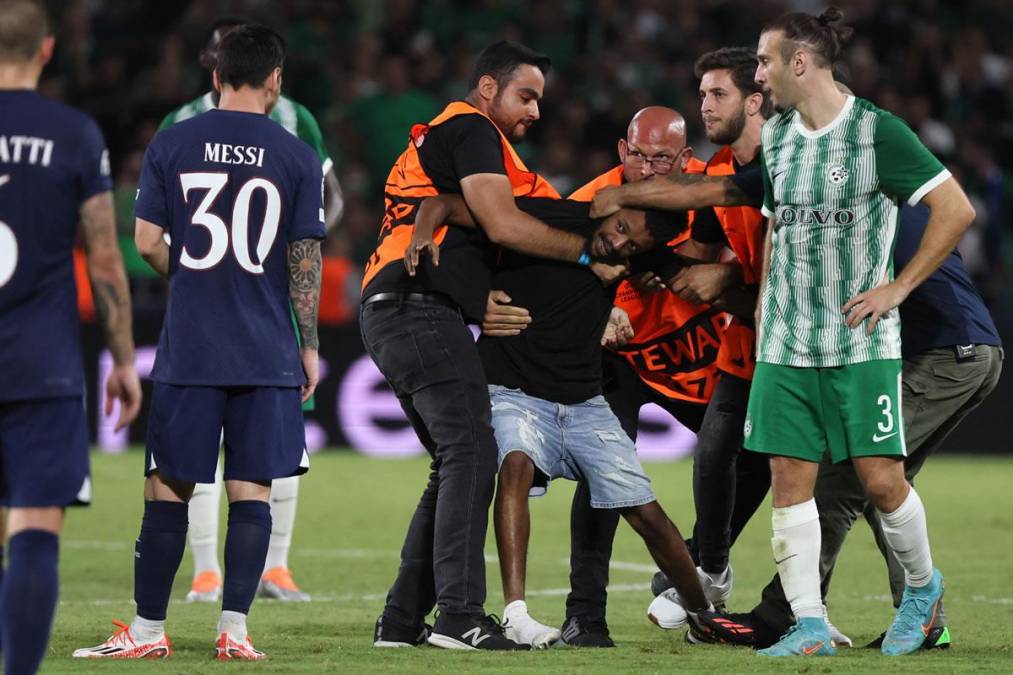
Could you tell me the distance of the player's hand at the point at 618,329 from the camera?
6.67 meters

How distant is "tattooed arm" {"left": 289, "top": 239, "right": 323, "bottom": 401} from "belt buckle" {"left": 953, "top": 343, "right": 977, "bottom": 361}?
2.44 m

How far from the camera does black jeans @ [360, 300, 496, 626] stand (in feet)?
19.2

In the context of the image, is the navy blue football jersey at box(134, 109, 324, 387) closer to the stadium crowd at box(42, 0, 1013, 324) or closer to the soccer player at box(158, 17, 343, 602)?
the soccer player at box(158, 17, 343, 602)

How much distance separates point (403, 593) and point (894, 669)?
183 cm

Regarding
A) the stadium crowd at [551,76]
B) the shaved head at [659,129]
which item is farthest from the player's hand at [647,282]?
the stadium crowd at [551,76]

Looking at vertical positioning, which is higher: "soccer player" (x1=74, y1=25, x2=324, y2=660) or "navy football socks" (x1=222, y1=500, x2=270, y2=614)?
"soccer player" (x1=74, y1=25, x2=324, y2=660)

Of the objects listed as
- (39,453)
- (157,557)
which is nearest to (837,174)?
(157,557)

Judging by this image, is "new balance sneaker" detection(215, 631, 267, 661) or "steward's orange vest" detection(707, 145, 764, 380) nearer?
A: "new balance sneaker" detection(215, 631, 267, 661)

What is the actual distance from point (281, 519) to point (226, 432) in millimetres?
2608

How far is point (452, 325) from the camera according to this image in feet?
19.8

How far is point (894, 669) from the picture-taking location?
5410mm

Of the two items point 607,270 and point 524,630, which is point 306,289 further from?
point 524,630

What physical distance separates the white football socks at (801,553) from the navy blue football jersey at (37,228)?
2.59 m

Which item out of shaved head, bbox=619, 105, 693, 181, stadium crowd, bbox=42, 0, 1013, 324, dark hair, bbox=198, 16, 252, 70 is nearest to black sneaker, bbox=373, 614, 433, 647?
shaved head, bbox=619, 105, 693, 181
